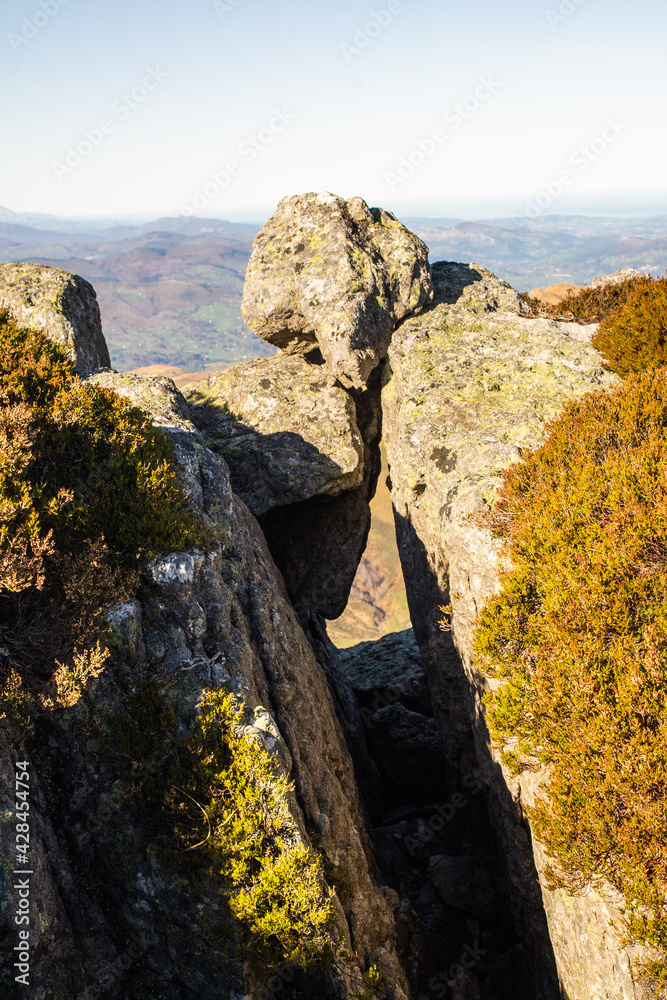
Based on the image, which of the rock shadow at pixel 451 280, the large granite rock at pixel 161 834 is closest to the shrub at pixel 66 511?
the large granite rock at pixel 161 834

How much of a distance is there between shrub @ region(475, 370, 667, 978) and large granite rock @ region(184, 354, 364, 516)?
640cm

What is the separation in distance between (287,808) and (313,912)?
5.13ft

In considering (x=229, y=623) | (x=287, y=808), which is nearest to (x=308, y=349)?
(x=229, y=623)

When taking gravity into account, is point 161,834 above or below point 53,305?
below

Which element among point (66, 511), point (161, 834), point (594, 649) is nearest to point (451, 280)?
point (594, 649)

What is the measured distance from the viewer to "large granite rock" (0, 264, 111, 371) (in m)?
15.9

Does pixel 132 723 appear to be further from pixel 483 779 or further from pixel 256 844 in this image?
pixel 483 779

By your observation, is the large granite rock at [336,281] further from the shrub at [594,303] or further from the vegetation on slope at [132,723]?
the vegetation on slope at [132,723]

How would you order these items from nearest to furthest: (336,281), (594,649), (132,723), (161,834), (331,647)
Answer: (161,834), (132,723), (594,649), (336,281), (331,647)

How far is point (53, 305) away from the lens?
1627 centimetres

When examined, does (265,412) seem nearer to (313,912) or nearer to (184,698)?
(184,698)

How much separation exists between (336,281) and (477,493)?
9659 mm

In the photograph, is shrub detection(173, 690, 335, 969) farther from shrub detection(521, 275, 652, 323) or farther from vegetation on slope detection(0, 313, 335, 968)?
shrub detection(521, 275, 652, 323)

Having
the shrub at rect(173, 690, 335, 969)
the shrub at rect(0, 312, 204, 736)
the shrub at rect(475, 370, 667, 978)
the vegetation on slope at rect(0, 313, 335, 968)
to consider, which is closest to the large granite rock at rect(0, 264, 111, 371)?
the shrub at rect(0, 312, 204, 736)
